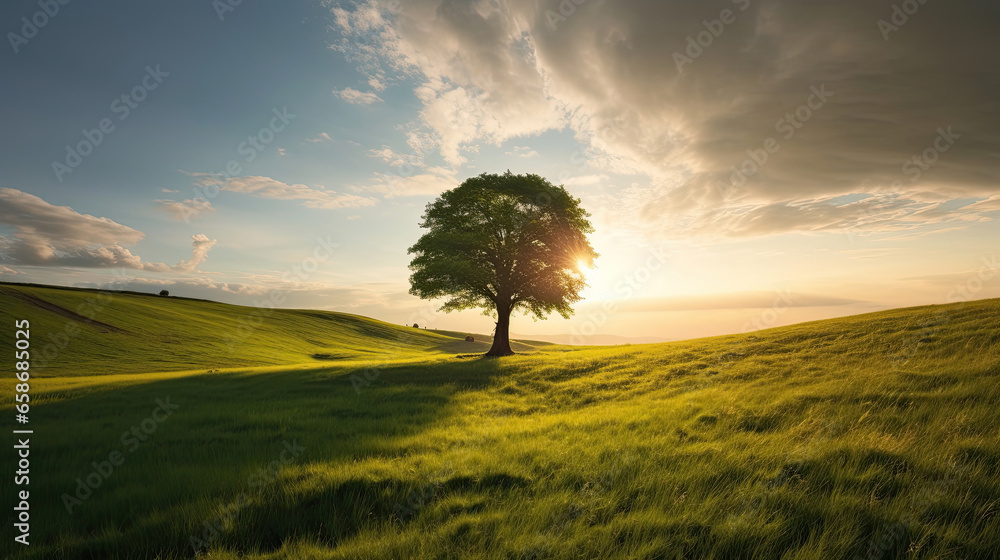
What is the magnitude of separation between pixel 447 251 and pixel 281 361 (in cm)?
2587

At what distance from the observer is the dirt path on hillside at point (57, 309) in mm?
40531

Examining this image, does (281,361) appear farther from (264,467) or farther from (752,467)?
(752,467)

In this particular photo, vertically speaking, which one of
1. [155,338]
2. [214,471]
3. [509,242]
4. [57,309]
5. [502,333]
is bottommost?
[214,471]

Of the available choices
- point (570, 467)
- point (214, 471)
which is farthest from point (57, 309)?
point (570, 467)

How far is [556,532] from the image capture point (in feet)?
12.9

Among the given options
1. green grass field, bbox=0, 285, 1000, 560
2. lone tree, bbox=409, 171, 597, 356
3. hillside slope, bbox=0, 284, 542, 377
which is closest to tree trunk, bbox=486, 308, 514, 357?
lone tree, bbox=409, 171, 597, 356

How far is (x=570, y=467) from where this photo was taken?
18.5 ft

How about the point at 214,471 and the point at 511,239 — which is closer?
the point at 214,471

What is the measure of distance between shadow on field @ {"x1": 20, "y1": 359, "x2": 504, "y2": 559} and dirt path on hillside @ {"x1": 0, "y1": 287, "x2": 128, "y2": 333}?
3790cm

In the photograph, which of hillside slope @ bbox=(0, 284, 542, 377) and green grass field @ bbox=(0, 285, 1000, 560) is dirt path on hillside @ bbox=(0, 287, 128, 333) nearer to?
hillside slope @ bbox=(0, 284, 542, 377)

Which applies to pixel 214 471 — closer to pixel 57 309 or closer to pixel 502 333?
pixel 502 333

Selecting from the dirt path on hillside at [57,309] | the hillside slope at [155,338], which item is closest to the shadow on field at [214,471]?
the hillside slope at [155,338]

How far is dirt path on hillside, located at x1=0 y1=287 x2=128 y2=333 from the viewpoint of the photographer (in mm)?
40531

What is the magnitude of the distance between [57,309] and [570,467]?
214 feet
